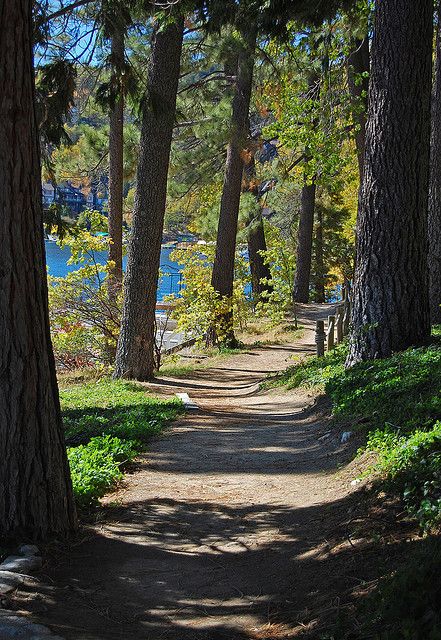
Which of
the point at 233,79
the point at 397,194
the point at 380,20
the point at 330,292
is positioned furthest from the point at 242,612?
the point at 330,292

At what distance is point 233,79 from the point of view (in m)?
24.6

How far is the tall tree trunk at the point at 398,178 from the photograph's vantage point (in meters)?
10.6

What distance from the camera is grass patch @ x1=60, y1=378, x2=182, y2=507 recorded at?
6.96 meters

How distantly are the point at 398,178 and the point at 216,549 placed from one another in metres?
6.49

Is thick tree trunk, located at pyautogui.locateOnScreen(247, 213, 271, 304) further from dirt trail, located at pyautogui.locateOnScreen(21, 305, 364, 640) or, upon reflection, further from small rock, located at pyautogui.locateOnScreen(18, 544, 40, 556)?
small rock, located at pyautogui.locateOnScreen(18, 544, 40, 556)

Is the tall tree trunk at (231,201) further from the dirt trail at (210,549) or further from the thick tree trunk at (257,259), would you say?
the dirt trail at (210,549)

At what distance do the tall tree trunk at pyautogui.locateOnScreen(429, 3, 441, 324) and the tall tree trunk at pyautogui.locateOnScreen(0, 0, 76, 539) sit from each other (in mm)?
10413

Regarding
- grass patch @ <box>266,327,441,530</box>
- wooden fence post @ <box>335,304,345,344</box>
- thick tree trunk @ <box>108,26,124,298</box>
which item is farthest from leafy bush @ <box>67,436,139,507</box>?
thick tree trunk @ <box>108,26,124,298</box>

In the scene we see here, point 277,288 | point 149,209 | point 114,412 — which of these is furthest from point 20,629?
point 277,288

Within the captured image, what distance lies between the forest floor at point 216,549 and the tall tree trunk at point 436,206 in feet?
19.3

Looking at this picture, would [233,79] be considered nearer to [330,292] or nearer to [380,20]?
[380,20]

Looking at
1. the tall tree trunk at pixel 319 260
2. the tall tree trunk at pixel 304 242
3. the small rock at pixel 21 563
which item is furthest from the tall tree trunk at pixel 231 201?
the tall tree trunk at pixel 319 260

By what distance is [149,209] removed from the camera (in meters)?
14.7

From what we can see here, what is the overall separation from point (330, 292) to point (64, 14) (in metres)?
39.7
